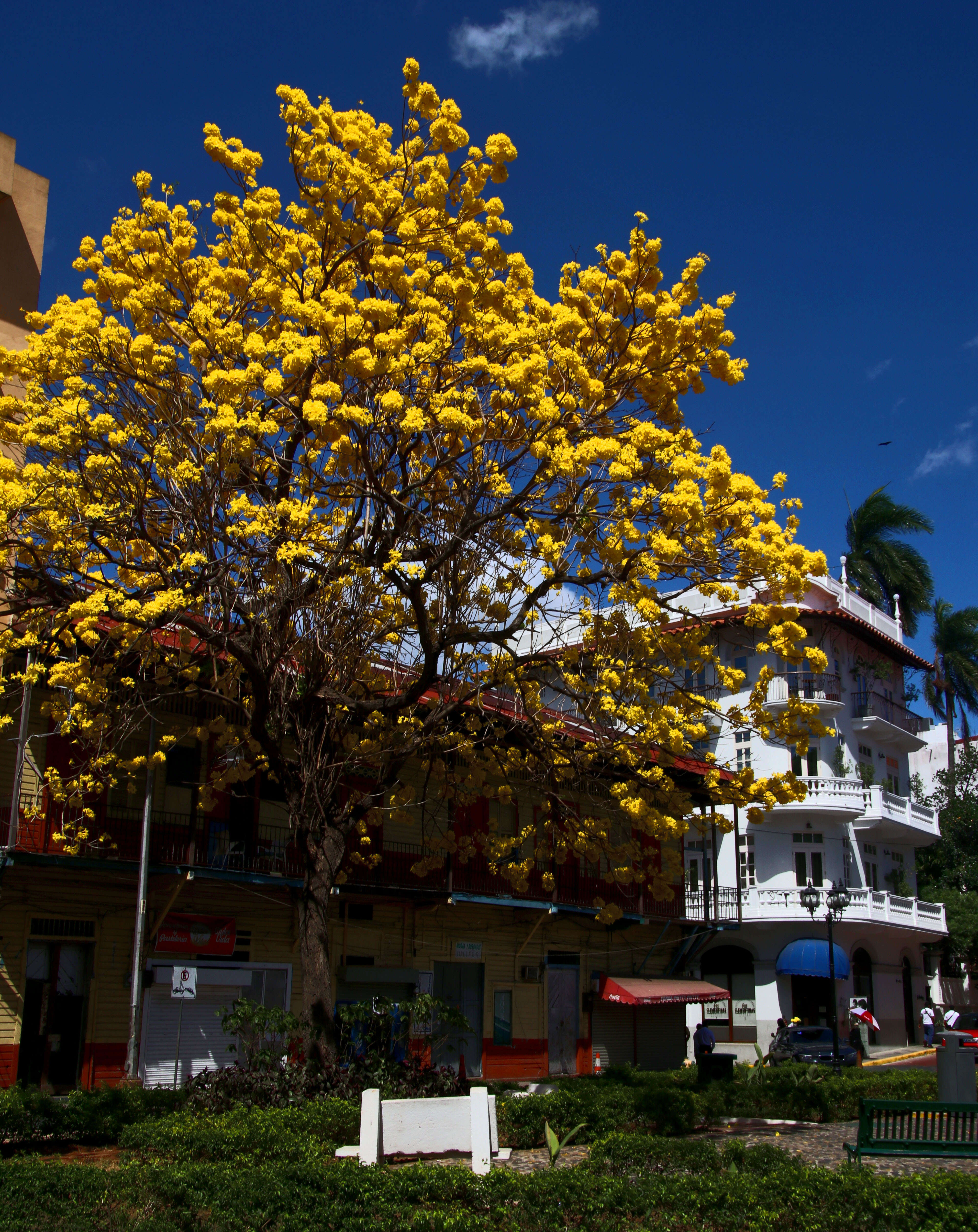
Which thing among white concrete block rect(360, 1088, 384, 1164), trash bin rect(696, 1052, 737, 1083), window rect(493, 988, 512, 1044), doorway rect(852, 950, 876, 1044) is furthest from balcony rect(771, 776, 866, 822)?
white concrete block rect(360, 1088, 384, 1164)

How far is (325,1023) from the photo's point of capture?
1306 centimetres

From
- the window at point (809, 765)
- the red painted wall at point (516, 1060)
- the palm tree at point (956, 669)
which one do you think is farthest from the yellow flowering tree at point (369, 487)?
the palm tree at point (956, 669)

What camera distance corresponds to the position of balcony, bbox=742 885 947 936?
126 ft

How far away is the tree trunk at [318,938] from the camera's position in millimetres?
12984

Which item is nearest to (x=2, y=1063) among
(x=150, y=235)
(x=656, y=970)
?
(x=150, y=235)

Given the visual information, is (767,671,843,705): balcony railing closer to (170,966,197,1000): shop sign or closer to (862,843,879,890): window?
(862,843,879,890): window

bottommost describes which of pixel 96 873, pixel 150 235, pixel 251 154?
pixel 96 873

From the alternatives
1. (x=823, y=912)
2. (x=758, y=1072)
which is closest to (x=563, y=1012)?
(x=758, y=1072)

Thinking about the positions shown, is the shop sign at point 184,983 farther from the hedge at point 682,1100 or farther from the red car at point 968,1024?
the red car at point 968,1024

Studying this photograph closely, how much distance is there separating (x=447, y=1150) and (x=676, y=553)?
19.8 feet

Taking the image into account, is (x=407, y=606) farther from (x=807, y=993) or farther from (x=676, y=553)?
(x=807, y=993)

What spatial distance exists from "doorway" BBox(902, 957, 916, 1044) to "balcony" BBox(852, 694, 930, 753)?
845 centimetres

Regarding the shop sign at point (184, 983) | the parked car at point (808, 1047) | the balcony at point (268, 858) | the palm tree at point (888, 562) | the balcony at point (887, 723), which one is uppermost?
the palm tree at point (888, 562)

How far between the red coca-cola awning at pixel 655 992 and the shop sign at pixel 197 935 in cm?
1161
